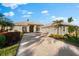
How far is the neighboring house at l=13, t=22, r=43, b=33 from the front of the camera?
198cm

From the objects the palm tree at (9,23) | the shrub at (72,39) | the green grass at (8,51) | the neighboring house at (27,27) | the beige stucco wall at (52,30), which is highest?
the palm tree at (9,23)

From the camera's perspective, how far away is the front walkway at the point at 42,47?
6.45 feet

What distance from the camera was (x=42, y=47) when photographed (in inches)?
77.9

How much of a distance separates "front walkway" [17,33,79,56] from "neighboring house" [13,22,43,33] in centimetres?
5

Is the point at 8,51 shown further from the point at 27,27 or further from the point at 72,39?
the point at 72,39

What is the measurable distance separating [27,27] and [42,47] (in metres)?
0.24

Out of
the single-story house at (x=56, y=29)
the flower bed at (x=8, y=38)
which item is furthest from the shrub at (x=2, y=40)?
the single-story house at (x=56, y=29)

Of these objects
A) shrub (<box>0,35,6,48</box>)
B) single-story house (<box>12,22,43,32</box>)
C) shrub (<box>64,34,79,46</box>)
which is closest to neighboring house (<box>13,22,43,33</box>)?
single-story house (<box>12,22,43,32</box>)

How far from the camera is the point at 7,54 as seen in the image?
6.42 ft

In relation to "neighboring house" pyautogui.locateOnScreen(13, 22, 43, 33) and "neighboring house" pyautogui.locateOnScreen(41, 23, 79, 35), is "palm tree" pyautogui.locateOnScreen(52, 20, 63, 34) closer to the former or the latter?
"neighboring house" pyautogui.locateOnScreen(41, 23, 79, 35)

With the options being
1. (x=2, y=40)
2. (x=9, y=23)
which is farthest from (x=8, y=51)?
(x=9, y=23)

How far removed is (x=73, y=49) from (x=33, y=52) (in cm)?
38

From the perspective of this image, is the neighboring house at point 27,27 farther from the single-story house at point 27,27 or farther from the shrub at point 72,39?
the shrub at point 72,39

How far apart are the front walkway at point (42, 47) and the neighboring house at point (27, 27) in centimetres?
5
